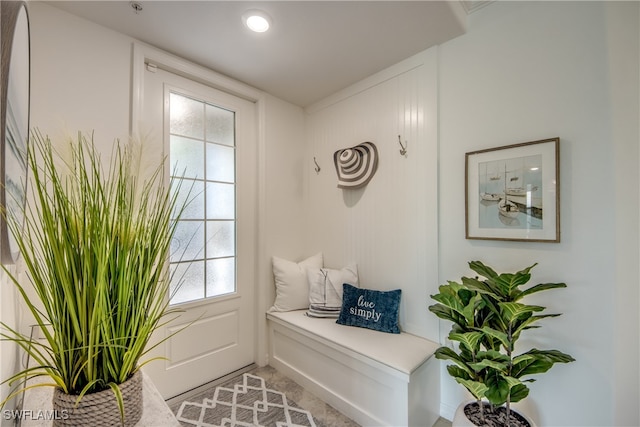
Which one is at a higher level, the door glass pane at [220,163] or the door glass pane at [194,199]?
the door glass pane at [220,163]

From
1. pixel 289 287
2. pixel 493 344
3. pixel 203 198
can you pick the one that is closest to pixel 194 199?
pixel 203 198

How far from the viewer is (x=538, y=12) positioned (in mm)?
1486

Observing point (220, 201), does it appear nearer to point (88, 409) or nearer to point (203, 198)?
point (203, 198)

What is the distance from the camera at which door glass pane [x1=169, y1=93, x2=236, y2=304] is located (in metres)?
2.00

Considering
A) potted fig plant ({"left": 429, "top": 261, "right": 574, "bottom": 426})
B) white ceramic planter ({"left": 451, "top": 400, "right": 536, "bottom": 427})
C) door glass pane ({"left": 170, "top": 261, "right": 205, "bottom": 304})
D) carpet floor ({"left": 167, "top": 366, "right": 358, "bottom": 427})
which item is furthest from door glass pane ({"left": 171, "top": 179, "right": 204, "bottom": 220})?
white ceramic planter ({"left": 451, "top": 400, "right": 536, "bottom": 427})

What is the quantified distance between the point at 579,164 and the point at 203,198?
2.36 metres

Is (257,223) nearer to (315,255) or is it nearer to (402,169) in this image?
(315,255)

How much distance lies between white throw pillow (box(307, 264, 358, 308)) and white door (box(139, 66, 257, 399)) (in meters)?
0.57

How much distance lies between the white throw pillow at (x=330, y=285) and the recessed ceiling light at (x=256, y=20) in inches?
71.4

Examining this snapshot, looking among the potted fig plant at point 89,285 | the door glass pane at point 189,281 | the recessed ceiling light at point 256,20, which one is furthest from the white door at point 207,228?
the potted fig plant at point 89,285

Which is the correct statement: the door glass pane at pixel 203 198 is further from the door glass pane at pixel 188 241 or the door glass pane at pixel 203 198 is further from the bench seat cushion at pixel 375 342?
the bench seat cushion at pixel 375 342

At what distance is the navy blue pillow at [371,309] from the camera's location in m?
1.92

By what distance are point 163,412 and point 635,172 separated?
208 cm

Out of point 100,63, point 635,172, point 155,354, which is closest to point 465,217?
point 635,172
